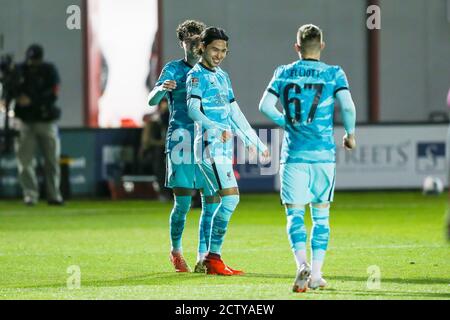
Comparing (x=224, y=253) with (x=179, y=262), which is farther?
(x=224, y=253)

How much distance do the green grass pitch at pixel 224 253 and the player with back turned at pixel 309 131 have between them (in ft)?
1.56

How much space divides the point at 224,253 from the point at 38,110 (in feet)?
27.2

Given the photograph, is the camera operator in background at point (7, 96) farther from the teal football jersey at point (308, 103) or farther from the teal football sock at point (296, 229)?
the teal football sock at point (296, 229)

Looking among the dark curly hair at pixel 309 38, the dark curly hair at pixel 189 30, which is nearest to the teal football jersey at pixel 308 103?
the dark curly hair at pixel 309 38

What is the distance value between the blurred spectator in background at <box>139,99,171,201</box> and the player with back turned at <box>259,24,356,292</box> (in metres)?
11.4

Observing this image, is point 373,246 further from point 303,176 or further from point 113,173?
point 113,173

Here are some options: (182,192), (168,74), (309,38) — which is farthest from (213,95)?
(309,38)

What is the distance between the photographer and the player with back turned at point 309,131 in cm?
1023

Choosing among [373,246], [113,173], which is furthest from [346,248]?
[113,173]

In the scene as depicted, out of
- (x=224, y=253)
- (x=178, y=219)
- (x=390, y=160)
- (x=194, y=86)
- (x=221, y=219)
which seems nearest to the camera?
(x=194, y=86)

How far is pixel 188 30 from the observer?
1181 cm

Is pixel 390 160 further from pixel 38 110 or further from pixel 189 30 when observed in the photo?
pixel 189 30

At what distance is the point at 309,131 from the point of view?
1027 cm

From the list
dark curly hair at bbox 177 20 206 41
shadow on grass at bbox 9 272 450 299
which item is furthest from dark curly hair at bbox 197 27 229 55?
shadow on grass at bbox 9 272 450 299
